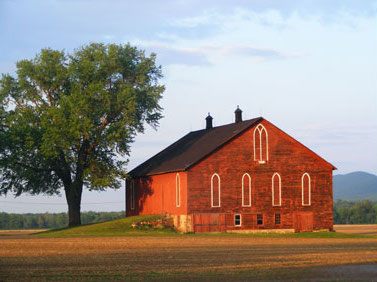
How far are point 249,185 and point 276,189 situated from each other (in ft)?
8.59

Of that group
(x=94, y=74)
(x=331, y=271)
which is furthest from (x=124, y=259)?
(x=94, y=74)

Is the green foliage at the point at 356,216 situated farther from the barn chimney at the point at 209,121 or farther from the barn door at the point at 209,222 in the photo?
the barn door at the point at 209,222

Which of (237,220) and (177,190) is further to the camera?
(177,190)

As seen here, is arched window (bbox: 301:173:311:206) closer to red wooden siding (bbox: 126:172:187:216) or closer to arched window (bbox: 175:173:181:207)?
red wooden siding (bbox: 126:172:187:216)

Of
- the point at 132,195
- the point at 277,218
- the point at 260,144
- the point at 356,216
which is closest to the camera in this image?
the point at 260,144

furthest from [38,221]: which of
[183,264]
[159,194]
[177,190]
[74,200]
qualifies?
[183,264]

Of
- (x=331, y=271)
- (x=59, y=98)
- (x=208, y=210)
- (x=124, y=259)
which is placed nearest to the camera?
(x=331, y=271)

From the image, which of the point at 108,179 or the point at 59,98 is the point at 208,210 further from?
the point at 59,98

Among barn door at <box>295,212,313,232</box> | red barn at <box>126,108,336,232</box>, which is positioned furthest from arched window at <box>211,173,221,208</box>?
barn door at <box>295,212,313,232</box>

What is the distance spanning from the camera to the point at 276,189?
61219 millimetres

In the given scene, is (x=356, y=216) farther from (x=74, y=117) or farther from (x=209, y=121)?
(x=74, y=117)

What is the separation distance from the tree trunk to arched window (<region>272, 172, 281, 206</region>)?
1920 cm

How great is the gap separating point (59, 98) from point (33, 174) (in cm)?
777

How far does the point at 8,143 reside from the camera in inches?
2484
